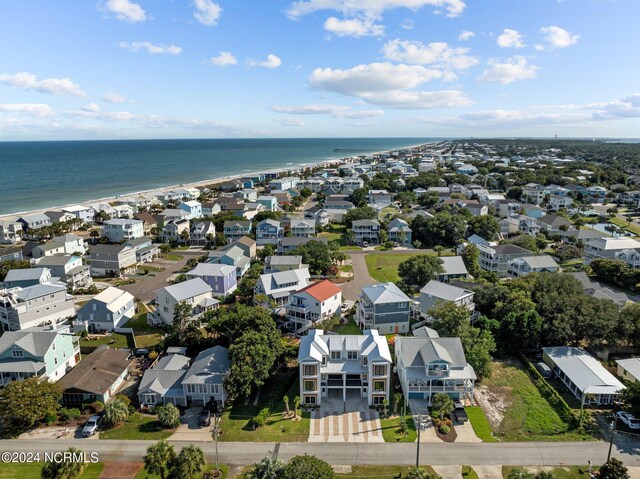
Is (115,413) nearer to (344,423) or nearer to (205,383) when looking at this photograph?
(205,383)

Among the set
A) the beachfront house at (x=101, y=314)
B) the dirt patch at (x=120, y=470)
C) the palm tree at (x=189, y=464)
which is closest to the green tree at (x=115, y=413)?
the dirt patch at (x=120, y=470)

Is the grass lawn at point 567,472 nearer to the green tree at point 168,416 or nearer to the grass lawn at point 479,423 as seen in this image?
the grass lawn at point 479,423

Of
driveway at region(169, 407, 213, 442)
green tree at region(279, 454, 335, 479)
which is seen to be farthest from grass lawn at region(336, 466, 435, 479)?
driveway at region(169, 407, 213, 442)

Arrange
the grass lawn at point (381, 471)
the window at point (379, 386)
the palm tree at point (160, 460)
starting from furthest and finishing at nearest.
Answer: the window at point (379, 386) < the grass lawn at point (381, 471) < the palm tree at point (160, 460)

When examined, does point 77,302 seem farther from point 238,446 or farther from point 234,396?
point 238,446

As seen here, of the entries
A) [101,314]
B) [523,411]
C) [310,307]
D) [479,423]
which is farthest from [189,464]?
[101,314]

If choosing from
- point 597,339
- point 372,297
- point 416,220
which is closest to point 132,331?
point 372,297

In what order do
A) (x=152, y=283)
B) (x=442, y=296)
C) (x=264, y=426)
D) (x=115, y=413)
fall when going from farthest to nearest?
1. (x=152, y=283)
2. (x=442, y=296)
3. (x=264, y=426)
4. (x=115, y=413)
